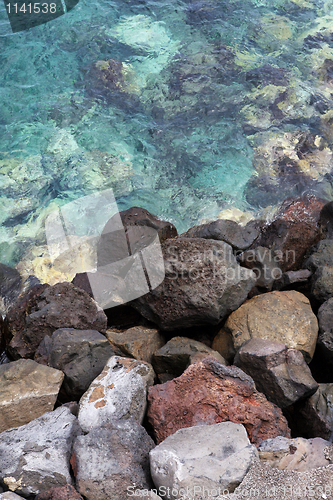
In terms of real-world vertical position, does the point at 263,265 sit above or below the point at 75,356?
below

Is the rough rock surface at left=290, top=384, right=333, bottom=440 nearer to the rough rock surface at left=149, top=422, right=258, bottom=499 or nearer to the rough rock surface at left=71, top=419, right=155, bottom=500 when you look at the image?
the rough rock surface at left=149, top=422, right=258, bottom=499

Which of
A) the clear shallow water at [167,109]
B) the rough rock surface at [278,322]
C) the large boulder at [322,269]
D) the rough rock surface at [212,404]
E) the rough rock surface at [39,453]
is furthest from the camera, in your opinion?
the clear shallow water at [167,109]

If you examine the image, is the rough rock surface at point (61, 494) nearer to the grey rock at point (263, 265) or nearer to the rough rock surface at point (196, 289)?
the rough rock surface at point (196, 289)

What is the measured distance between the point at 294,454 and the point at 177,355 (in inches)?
39.0

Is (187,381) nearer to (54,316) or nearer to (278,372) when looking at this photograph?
(278,372)

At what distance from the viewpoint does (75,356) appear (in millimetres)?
2752

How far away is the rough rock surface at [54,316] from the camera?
9.91 feet

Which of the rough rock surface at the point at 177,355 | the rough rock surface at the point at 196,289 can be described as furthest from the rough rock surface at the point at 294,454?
the rough rock surface at the point at 196,289

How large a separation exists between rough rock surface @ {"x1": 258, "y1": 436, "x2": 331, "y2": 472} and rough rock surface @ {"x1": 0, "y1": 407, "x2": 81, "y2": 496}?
3.07 feet

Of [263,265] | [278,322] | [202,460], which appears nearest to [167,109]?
[263,265]

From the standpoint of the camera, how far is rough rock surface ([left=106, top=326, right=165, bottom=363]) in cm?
302

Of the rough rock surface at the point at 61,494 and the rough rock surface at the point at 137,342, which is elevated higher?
the rough rock surface at the point at 61,494

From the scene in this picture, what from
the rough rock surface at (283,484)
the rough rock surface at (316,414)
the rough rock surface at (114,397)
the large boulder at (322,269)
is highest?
the rough rock surface at (283,484)

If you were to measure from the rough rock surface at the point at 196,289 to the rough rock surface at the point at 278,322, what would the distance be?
0.10 m
